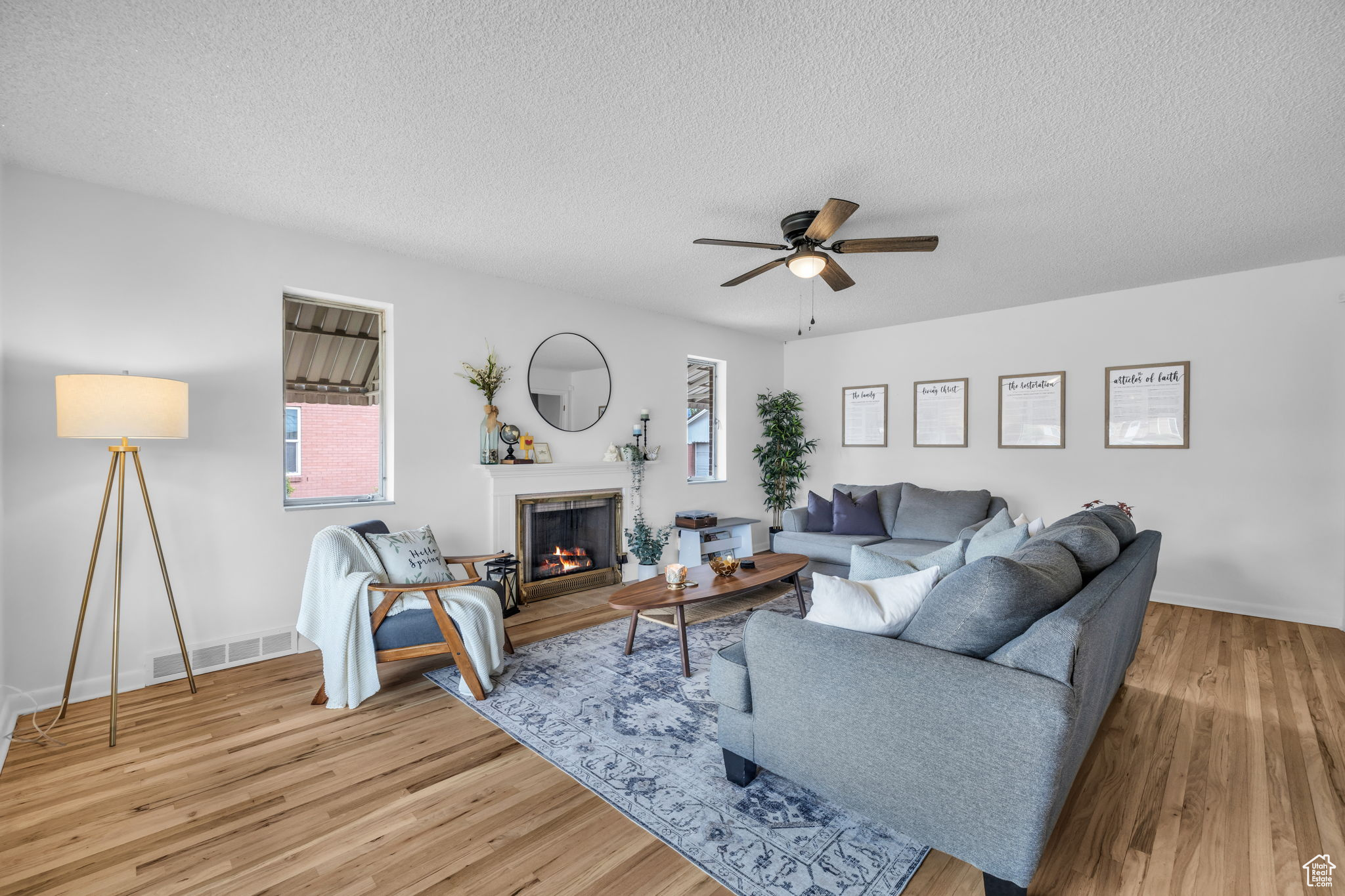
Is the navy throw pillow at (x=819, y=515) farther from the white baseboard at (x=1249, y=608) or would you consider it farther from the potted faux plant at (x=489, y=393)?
the potted faux plant at (x=489, y=393)

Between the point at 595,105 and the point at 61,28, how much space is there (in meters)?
1.67

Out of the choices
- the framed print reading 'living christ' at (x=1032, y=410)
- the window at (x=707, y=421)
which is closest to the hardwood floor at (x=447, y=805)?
the framed print reading 'living christ' at (x=1032, y=410)

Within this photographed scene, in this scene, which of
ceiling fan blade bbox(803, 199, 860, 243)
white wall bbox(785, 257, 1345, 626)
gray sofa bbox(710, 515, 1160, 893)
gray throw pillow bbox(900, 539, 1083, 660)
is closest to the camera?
gray sofa bbox(710, 515, 1160, 893)

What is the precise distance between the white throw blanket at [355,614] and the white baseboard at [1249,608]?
5115mm

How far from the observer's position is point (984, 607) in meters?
1.67

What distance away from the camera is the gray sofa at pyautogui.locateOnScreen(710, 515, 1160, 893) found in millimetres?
1500

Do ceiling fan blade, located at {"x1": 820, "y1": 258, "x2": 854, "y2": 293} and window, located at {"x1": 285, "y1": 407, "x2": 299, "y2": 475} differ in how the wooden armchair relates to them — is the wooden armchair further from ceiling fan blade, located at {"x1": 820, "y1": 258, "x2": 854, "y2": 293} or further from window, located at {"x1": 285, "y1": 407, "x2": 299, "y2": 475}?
ceiling fan blade, located at {"x1": 820, "y1": 258, "x2": 854, "y2": 293}

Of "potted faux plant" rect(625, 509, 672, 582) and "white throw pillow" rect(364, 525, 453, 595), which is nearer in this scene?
"white throw pillow" rect(364, 525, 453, 595)

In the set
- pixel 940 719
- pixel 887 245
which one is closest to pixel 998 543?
pixel 940 719

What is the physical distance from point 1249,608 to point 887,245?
4.13m

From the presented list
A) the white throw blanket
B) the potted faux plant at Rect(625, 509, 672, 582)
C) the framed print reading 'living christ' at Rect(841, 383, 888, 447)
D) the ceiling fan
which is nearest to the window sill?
the white throw blanket

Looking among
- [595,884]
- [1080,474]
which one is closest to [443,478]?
[595,884]

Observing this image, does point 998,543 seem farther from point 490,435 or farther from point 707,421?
point 707,421

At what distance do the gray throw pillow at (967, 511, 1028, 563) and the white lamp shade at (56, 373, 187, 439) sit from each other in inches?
144
